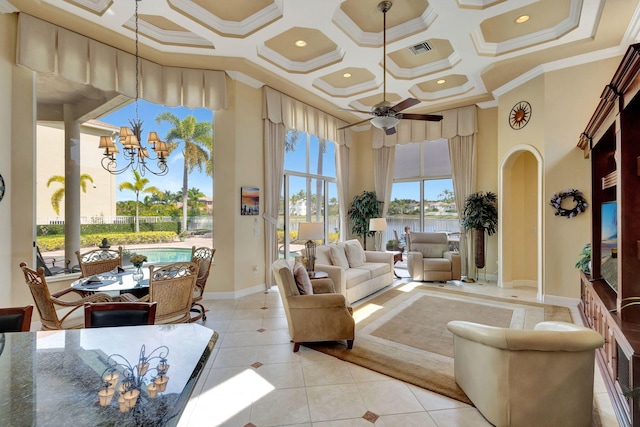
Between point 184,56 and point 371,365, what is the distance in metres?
4.98

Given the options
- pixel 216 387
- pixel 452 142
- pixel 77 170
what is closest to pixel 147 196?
pixel 77 170

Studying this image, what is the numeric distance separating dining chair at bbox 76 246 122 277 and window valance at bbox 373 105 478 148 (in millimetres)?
6329

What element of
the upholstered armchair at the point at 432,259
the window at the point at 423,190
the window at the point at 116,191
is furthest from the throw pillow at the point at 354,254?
the window at the point at 423,190

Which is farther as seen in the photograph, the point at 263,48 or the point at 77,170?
the point at 263,48

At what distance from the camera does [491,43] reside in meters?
4.43

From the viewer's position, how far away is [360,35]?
4.30 metres

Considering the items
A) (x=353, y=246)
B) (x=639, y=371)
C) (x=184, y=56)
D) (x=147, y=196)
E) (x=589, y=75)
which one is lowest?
(x=639, y=371)

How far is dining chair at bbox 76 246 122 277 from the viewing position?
376cm

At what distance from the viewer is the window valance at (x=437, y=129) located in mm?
6590

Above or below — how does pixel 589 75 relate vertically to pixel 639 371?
above

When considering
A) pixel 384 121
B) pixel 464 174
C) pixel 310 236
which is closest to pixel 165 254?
pixel 310 236

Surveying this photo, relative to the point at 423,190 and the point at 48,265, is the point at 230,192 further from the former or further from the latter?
the point at 423,190

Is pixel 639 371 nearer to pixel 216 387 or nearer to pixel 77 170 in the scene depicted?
pixel 216 387

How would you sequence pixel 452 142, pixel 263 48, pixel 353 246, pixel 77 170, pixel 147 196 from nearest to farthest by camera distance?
pixel 77 170
pixel 263 48
pixel 147 196
pixel 353 246
pixel 452 142
